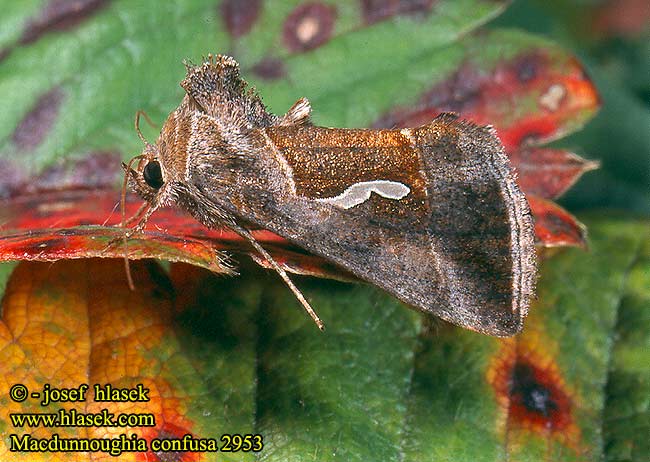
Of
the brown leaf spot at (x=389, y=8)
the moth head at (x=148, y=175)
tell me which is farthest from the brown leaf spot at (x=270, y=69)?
the moth head at (x=148, y=175)

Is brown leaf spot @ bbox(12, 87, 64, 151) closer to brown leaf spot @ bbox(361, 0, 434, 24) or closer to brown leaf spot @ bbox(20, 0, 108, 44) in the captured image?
brown leaf spot @ bbox(20, 0, 108, 44)

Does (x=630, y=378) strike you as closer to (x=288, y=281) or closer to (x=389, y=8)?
(x=288, y=281)

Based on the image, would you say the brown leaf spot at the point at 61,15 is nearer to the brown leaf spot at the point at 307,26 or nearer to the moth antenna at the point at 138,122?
the moth antenna at the point at 138,122

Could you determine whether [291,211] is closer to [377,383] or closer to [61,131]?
[377,383]

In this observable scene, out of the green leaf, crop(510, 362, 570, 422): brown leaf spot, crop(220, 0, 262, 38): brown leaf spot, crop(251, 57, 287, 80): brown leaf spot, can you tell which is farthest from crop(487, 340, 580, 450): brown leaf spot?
crop(220, 0, 262, 38): brown leaf spot

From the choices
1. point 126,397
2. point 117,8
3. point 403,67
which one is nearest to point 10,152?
point 117,8

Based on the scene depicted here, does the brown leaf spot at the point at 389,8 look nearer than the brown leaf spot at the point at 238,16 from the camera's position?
No
